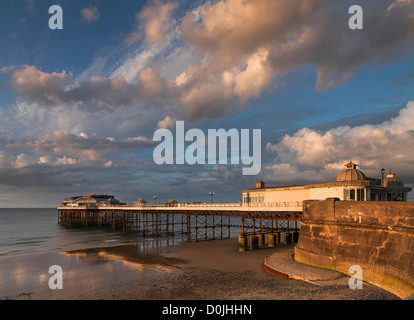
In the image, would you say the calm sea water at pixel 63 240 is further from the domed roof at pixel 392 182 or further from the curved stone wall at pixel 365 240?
the domed roof at pixel 392 182

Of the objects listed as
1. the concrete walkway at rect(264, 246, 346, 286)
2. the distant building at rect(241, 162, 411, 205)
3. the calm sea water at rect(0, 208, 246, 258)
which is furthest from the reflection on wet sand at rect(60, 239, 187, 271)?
the distant building at rect(241, 162, 411, 205)

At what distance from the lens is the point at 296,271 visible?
894 inches

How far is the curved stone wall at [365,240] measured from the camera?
1822cm

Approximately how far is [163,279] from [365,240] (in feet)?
55.6

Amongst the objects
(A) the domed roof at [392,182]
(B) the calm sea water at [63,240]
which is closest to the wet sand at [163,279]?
(B) the calm sea water at [63,240]

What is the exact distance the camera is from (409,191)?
3628 centimetres

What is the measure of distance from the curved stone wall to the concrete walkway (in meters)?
1.16

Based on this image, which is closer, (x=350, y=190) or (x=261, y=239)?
(x=350, y=190)


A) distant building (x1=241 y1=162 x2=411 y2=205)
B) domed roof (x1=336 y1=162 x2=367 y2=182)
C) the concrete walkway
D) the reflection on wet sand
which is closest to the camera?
the concrete walkway

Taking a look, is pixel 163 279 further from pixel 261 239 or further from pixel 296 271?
pixel 261 239

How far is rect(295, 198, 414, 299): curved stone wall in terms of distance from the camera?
18219 millimetres

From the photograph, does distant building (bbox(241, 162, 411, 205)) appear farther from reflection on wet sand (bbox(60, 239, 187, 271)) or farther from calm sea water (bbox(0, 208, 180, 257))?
calm sea water (bbox(0, 208, 180, 257))

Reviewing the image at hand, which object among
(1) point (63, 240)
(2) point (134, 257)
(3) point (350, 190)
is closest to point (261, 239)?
(3) point (350, 190)
